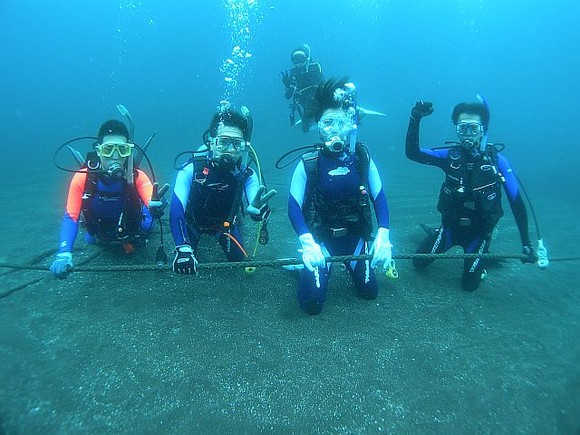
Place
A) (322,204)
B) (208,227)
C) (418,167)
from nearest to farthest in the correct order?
1. (322,204)
2. (208,227)
3. (418,167)

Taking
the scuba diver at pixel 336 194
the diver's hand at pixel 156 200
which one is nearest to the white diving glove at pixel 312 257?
the scuba diver at pixel 336 194

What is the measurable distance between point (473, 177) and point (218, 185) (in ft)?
11.2

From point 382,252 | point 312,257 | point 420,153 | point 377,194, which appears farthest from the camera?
point 420,153

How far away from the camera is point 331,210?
4.34 m

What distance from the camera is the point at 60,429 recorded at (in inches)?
98.7

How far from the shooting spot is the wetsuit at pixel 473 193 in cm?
462

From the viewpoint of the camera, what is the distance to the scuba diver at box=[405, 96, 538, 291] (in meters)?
4.60

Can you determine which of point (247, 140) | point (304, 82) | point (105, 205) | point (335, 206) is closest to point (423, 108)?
point (335, 206)

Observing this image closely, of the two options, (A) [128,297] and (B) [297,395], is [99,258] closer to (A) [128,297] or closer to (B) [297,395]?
(A) [128,297]

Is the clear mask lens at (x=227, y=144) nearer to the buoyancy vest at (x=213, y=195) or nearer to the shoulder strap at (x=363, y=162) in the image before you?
the buoyancy vest at (x=213, y=195)

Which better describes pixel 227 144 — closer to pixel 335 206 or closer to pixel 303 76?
pixel 335 206

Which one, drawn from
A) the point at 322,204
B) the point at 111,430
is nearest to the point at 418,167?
the point at 322,204

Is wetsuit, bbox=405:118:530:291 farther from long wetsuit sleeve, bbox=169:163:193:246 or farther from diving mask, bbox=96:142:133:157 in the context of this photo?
diving mask, bbox=96:142:133:157

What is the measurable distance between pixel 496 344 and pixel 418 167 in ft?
58.1
